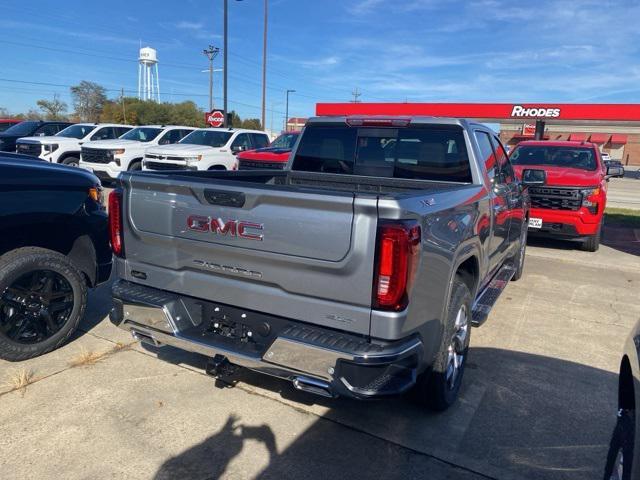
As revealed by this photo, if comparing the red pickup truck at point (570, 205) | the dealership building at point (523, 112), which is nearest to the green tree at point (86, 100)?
the dealership building at point (523, 112)

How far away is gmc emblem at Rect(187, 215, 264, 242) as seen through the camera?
108 inches

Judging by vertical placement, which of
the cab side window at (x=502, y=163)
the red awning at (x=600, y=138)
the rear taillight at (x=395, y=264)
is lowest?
the rear taillight at (x=395, y=264)

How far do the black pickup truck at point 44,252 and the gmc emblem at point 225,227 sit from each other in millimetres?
1762

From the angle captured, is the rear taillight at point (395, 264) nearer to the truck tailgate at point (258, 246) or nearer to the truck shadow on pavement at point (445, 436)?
the truck tailgate at point (258, 246)

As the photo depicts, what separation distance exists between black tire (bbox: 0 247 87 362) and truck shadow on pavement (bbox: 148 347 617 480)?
1113mm

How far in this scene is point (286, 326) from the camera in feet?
9.08

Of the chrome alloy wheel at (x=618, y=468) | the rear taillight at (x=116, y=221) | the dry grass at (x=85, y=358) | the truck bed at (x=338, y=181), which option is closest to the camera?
the chrome alloy wheel at (x=618, y=468)

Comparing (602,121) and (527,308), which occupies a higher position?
(602,121)

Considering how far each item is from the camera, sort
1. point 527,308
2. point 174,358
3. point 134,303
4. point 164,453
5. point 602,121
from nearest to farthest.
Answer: point 164,453 < point 134,303 < point 174,358 < point 527,308 < point 602,121

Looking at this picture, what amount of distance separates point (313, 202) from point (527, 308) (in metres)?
4.14

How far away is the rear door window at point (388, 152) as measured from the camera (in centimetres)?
414

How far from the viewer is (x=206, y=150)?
1331cm

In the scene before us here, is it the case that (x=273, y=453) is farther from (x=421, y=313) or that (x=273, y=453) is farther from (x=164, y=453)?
(x=421, y=313)

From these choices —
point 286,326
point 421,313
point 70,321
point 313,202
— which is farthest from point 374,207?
point 70,321
